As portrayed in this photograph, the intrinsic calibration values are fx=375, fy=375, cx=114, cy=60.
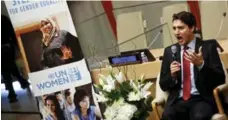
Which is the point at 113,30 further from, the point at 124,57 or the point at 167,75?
the point at 167,75

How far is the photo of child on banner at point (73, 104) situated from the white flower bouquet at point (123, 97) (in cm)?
78

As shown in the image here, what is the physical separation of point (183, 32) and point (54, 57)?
1241 mm

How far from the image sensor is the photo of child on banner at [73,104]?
10.9 feet

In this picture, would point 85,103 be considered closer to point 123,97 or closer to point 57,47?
point 57,47

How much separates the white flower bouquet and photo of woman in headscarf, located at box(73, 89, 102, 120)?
2.57 ft

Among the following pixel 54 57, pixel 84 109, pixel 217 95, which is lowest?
pixel 84 109

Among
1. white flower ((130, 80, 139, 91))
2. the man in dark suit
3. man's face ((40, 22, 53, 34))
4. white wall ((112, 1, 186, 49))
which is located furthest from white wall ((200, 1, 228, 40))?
white flower ((130, 80, 139, 91))

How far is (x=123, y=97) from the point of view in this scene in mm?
2494

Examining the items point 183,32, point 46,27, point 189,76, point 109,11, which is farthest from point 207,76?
point 109,11

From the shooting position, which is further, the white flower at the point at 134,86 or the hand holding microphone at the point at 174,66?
the hand holding microphone at the point at 174,66

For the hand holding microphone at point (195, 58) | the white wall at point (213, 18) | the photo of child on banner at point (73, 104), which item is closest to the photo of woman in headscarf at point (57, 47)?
the photo of child on banner at point (73, 104)

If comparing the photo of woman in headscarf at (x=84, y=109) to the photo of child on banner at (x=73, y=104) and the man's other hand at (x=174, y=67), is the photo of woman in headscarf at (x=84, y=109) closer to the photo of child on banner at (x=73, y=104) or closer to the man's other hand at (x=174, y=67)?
the photo of child on banner at (x=73, y=104)

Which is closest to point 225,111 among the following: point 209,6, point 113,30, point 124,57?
point 124,57

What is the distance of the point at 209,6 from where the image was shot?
173 inches
